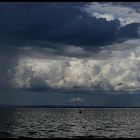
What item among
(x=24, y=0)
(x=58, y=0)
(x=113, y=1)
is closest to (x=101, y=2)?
(x=113, y=1)

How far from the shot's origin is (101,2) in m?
7.30

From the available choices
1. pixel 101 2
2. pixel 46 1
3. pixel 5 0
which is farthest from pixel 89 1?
pixel 5 0

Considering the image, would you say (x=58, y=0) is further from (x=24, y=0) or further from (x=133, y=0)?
(x=133, y=0)

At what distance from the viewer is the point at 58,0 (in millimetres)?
7297

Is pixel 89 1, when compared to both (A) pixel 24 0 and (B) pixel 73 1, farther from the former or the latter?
(A) pixel 24 0

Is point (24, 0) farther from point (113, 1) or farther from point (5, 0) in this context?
point (113, 1)

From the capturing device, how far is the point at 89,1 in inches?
289

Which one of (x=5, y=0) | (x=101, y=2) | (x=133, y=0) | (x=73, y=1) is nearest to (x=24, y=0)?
(x=5, y=0)

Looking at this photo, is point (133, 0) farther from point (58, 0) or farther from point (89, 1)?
point (58, 0)

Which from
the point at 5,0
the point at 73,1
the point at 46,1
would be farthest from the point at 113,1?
the point at 5,0

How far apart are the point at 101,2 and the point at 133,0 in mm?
640

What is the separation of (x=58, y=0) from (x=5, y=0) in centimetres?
103

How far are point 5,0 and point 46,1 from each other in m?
0.83

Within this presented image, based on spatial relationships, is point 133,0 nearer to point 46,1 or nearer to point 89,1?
point 89,1
